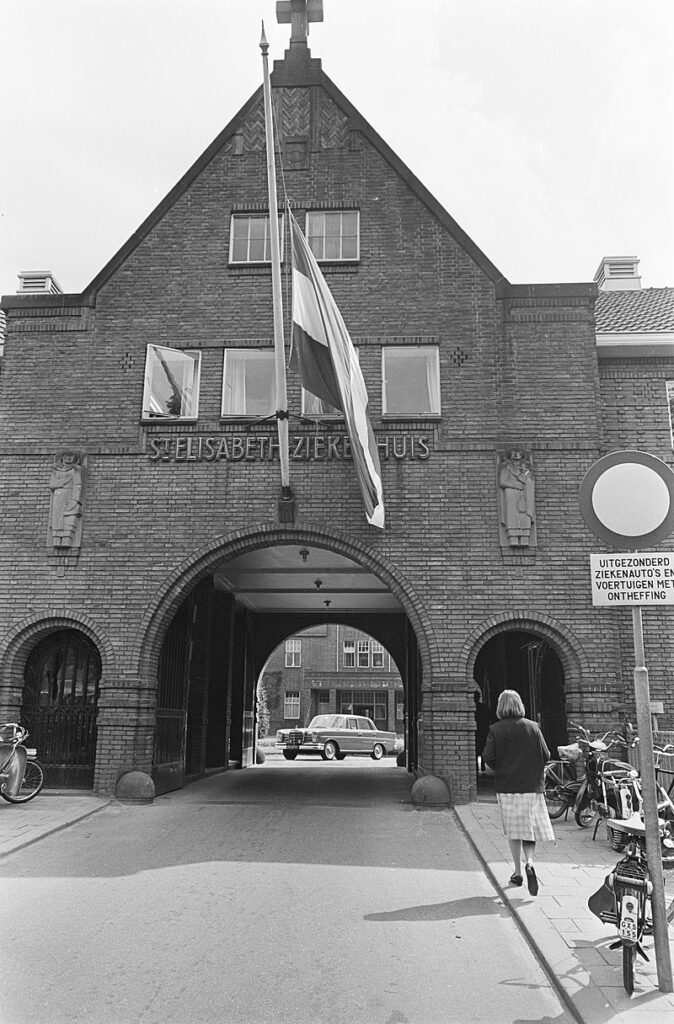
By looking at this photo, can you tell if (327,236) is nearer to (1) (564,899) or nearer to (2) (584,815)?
(2) (584,815)

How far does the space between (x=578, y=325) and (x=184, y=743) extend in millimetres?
10193

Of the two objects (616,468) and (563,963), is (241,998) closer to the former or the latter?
(563,963)

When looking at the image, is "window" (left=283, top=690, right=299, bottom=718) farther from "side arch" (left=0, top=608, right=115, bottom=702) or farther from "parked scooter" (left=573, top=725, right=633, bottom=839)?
"parked scooter" (left=573, top=725, right=633, bottom=839)

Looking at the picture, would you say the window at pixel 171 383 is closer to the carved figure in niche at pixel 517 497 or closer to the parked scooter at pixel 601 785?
the carved figure in niche at pixel 517 497

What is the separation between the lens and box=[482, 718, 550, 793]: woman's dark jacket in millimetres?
7551

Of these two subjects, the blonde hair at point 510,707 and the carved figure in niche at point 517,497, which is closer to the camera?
the blonde hair at point 510,707

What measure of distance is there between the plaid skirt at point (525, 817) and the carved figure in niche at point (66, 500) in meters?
8.69

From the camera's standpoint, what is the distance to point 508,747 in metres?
7.59

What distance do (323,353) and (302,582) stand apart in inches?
324

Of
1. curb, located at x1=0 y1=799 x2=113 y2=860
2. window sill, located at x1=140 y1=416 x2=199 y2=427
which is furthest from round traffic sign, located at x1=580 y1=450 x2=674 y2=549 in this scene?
window sill, located at x1=140 y1=416 x2=199 y2=427

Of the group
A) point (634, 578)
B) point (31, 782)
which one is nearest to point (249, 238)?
point (31, 782)

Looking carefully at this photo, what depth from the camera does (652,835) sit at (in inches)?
202

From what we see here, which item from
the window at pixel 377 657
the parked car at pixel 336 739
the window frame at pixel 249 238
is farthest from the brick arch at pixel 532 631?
the window at pixel 377 657

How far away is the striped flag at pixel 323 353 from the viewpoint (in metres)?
12.1
